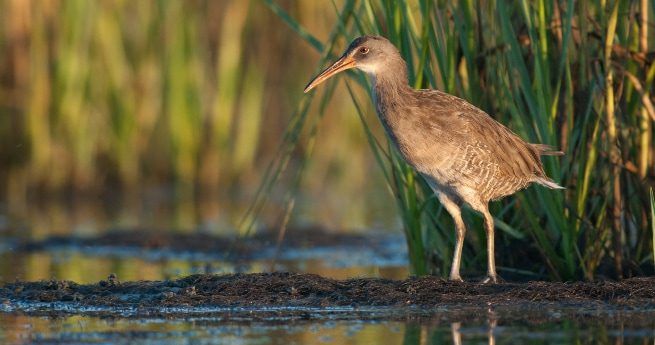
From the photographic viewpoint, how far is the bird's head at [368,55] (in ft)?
26.3

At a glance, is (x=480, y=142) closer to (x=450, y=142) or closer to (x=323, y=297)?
(x=450, y=142)

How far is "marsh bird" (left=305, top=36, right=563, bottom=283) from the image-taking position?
7887 millimetres

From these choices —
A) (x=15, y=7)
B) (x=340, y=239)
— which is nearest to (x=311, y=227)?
(x=340, y=239)

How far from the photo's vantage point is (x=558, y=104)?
27.3ft

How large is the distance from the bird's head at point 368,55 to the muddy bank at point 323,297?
4.43 feet

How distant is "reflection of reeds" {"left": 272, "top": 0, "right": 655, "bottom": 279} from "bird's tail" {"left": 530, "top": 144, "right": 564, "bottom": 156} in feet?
0.17

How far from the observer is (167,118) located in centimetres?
1506

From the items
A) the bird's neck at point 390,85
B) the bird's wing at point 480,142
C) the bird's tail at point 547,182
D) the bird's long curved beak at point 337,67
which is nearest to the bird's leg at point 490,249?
the bird's wing at point 480,142

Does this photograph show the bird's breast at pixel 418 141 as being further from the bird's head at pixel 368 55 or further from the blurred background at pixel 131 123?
the blurred background at pixel 131 123

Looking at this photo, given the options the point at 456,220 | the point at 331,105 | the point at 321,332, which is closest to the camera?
the point at 321,332

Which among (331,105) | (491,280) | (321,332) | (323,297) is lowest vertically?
(321,332)

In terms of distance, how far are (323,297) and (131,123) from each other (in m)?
7.71

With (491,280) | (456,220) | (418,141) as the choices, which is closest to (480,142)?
(418,141)

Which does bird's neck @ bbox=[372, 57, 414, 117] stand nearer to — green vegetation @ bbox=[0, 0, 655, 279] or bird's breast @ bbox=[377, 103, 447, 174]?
bird's breast @ bbox=[377, 103, 447, 174]
